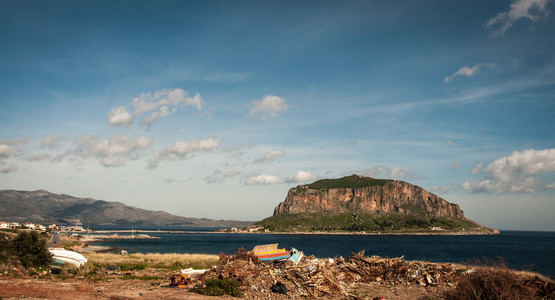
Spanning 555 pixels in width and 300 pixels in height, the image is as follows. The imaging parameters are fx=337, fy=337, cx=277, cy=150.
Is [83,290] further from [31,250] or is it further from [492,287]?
[492,287]

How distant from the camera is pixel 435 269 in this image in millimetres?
24734

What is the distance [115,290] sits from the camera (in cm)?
1875

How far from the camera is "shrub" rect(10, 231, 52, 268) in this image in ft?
84.9

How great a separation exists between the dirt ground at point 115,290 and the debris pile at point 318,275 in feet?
3.03

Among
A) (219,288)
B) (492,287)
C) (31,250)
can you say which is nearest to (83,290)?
(219,288)

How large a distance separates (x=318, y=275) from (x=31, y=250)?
73.9 feet

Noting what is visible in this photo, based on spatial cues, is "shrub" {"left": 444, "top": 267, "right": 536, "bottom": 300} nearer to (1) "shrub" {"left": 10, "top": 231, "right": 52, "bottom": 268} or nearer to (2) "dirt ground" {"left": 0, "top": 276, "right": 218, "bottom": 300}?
(2) "dirt ground" {"left": 0, "top": 276, "right": 218, "bottom": 300}

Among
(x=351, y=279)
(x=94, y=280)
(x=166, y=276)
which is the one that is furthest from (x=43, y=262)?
(x=351, y=279)

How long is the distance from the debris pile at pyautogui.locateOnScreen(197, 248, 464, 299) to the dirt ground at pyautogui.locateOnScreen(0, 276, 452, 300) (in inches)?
36.4

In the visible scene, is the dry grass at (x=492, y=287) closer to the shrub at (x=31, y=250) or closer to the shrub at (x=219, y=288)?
the shrub at (x=219, y=288)

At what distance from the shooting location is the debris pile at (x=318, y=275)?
19359 mm

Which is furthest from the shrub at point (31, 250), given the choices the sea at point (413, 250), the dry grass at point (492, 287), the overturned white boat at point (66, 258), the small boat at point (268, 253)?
the dry grass at point (492, 287)

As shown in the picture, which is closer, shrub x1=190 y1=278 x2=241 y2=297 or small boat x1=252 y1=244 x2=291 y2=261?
shrub x1=190 y1=278 x2=241 y2=297

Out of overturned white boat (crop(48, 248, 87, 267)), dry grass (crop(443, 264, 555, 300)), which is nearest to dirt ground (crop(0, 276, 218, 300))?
overturned white boat (crop(48, 248, 87, 267))
